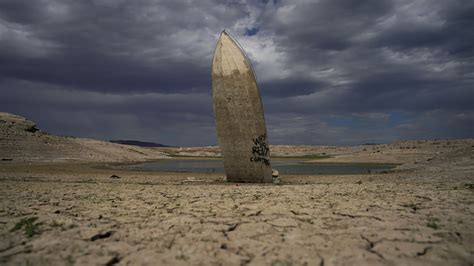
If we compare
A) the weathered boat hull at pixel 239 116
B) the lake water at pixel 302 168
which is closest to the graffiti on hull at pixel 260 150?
the weathered boat hull at pixel 239 116

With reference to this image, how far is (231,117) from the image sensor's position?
1714 cm

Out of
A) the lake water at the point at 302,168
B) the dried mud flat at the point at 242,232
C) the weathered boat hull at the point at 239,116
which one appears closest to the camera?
the dried mud flat at the point at 242,232

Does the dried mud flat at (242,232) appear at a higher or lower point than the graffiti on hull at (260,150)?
lower

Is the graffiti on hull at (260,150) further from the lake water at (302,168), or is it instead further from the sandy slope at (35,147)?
the sandy slope at (35,147)

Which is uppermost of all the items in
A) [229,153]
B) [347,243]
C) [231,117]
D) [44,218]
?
[231,117]

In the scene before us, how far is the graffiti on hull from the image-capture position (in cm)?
1709

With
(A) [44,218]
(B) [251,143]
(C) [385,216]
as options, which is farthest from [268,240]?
(B) [251,143]

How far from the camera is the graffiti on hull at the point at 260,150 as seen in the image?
17094mm

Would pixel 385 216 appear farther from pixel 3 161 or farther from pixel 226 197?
pixel 3 161

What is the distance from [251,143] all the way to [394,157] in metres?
31.9

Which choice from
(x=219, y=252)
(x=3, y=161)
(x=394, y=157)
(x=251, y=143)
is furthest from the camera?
(x=394, y=157)

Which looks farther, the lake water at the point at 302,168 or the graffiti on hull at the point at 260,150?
the lake water at the point at 302,168

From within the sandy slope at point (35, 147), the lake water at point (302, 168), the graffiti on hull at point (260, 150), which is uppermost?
the sandy slope at point (35, 147)

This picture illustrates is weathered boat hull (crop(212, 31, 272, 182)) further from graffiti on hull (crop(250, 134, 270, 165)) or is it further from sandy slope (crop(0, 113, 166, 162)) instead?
sandy slope (crop(0, 113, 166, 162))
